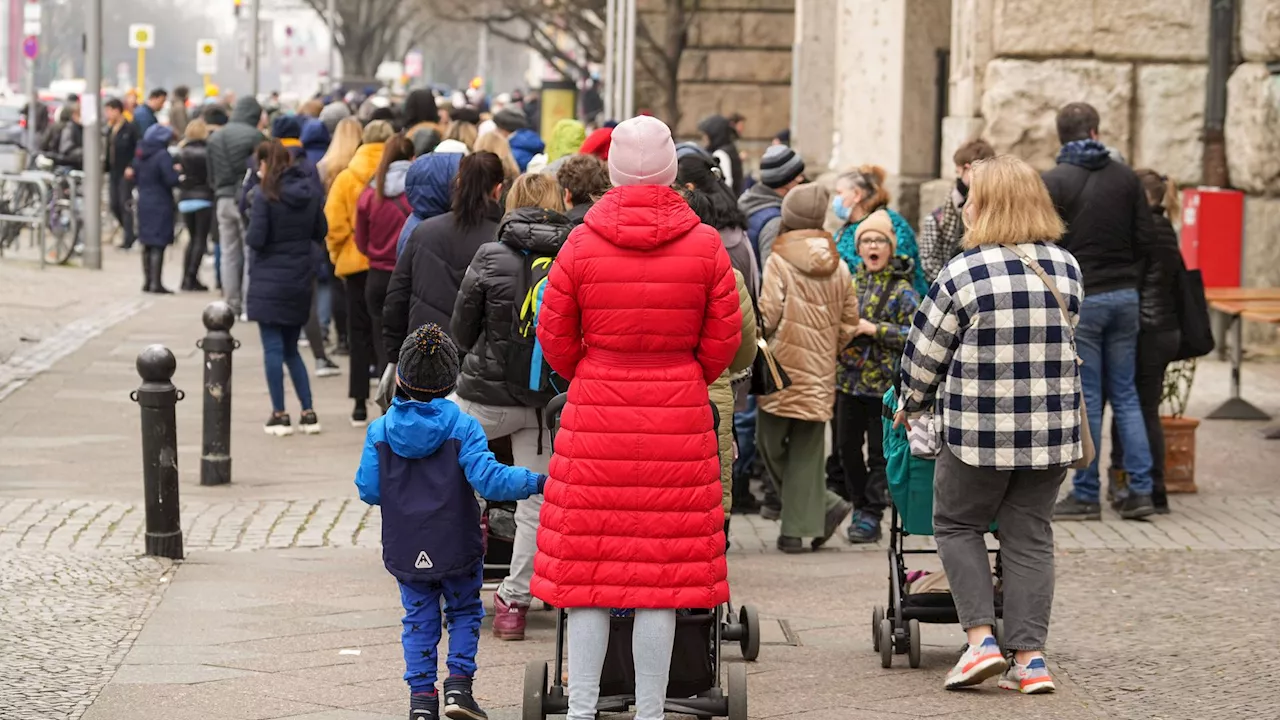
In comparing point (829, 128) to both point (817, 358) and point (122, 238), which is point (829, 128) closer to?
point (122, 238)

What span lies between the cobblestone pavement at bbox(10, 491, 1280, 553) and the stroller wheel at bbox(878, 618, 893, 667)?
87.5 inches

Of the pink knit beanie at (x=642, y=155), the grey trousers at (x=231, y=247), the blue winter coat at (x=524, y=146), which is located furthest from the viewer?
the grey trousers at (x=231, y=247)

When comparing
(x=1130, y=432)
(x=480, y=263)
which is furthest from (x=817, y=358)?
(x=480, y=263)

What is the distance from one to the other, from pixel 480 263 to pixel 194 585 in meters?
2.06

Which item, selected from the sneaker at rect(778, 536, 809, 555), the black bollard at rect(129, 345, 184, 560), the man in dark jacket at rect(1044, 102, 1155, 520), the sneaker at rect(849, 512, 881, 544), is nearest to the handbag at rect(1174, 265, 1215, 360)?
the man in dark jacket at rect(1044, 102, 1155, 520)

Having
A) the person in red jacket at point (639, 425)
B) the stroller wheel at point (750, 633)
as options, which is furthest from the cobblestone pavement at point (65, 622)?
the stroller wheel at point (750, 633)

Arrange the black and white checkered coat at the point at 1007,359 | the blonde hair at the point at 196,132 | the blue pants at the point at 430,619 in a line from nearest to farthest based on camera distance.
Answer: the blue pants at the point at 430,619 < the black and white checkered coat at the point at 1007,359 < the blonde hair at the point at 196,132

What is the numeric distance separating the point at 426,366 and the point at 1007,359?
6.09 ft

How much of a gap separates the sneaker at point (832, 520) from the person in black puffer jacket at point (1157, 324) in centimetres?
153

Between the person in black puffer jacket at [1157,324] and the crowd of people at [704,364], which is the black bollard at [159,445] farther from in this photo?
the person in black puffer jacket at [1157,324]

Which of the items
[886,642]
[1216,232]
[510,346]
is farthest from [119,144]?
[886,642]

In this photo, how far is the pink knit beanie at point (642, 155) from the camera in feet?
18.6

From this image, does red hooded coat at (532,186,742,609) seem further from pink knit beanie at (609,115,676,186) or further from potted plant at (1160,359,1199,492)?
potted plant at (1160,359,1199,492)

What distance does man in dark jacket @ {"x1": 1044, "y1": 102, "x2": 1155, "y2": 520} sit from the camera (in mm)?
9414
